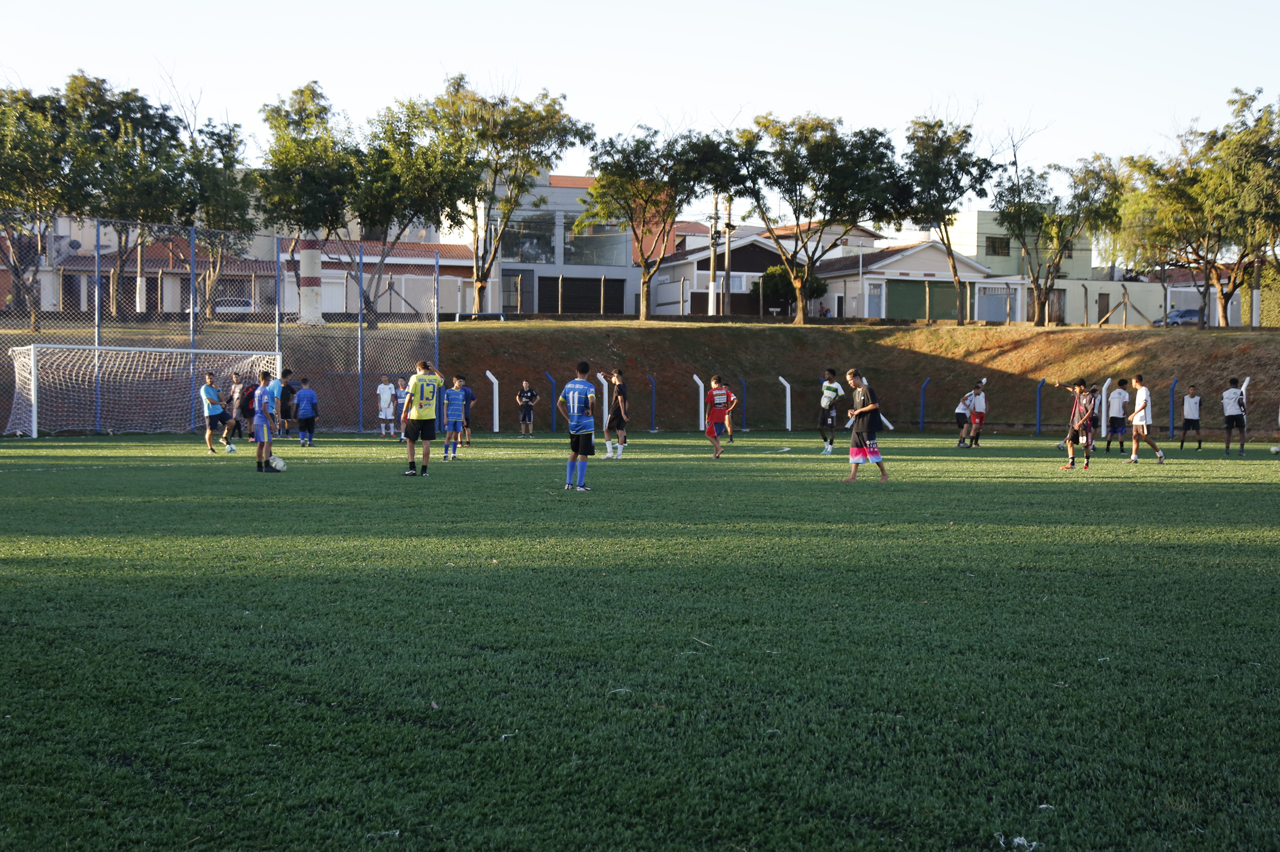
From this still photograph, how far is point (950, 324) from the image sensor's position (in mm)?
41250

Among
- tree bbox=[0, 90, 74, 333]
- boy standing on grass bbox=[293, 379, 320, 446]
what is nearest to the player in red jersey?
boy standing on grass bbox=[293, 379, 320, 446]

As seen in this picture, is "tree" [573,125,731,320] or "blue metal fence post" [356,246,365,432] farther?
"tree" [573,125,731,320]

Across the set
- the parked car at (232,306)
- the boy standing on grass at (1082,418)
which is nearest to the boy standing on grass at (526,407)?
the parked car at (232,306)

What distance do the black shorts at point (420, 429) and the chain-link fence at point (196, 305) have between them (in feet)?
37.7

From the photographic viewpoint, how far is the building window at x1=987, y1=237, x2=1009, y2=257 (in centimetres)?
5841

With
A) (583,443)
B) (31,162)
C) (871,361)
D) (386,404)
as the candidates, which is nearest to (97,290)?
(386,404)

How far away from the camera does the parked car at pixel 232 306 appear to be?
2606 centimetres

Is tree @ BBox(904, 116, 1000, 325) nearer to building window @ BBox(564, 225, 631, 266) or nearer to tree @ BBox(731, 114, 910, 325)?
tree @ BBox(731, 114, 910, 325)

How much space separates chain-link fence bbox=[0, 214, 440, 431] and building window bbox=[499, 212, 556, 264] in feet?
66.9

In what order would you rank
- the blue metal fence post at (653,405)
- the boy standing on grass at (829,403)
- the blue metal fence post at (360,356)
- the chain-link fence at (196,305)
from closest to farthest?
the boy standing on grass at (829,403) < the chain-link fence at (196,305) < the blue metal fence post at (360,356) < the blue metal fence post at (653,405)

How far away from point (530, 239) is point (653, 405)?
77.1 ft

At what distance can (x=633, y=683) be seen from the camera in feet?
15.4

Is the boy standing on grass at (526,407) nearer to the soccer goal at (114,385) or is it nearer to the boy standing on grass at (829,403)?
the soccer goal at (114,385)

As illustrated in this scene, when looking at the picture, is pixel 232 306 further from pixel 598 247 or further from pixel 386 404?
pixel 598 247
